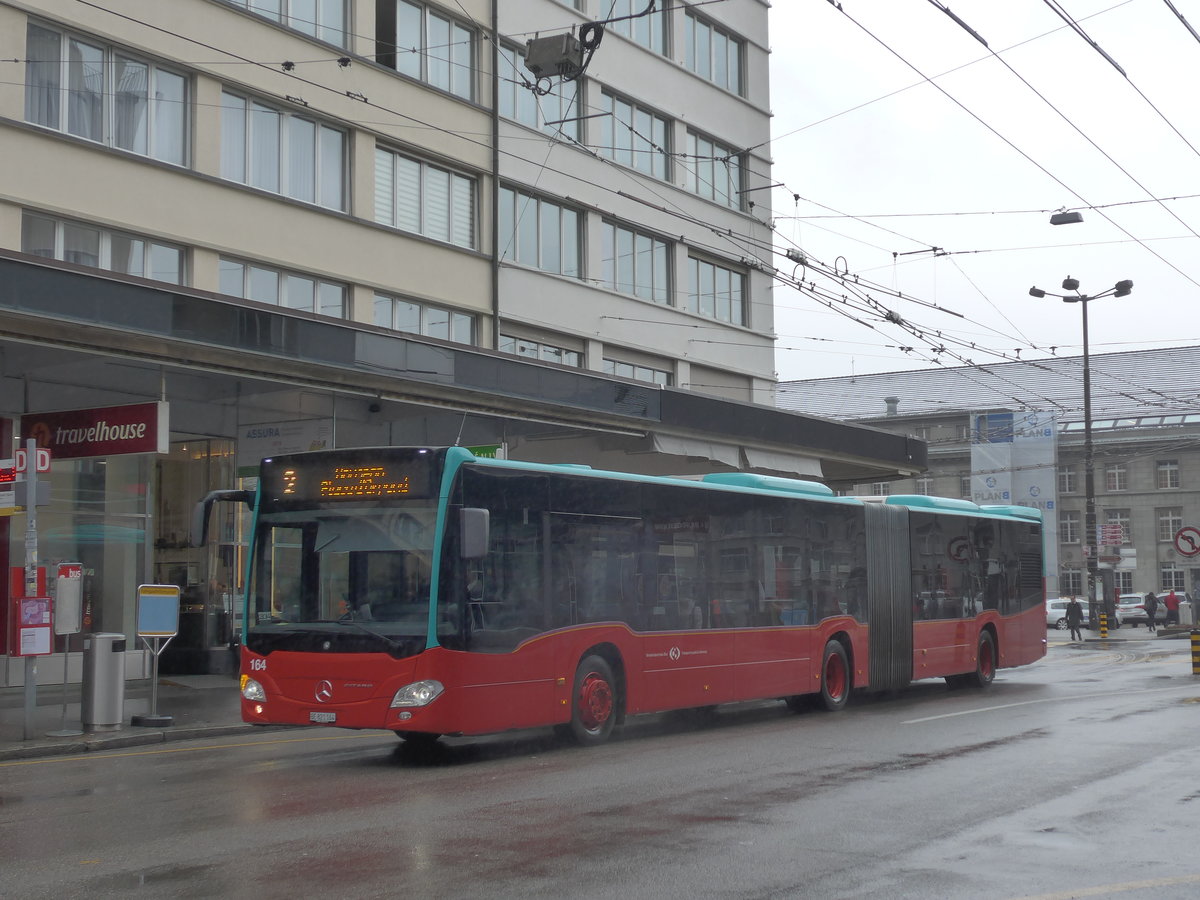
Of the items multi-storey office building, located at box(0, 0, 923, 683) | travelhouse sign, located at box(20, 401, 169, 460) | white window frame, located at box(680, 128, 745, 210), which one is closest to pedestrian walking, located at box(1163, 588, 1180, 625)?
multi-storey office building, located at box(0, 0, 923, 683)

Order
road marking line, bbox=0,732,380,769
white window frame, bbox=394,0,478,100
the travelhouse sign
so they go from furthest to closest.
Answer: white window frame, bbox=394,0,478,100 < the travelhouse sign < road marking line, bbox=0,732,380,769

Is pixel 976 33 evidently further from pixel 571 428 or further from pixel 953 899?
pixel 571 428

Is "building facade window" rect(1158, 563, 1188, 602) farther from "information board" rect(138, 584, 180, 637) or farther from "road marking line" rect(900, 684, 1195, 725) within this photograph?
"information board" rect(138, 584, 180, 637)

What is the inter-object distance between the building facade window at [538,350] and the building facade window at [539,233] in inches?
66.5

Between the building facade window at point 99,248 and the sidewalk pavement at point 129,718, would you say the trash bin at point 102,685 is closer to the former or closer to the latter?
the sidewalk pavement at point 129,718

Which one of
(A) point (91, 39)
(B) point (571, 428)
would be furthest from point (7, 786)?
(B) point (571, 428)

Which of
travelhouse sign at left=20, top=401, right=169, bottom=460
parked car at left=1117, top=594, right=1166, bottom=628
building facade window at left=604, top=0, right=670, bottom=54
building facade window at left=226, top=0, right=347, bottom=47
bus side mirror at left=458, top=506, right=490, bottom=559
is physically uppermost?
building facade window at left=604, top=0, right=670, bottom=54

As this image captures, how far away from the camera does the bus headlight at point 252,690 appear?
1295cm

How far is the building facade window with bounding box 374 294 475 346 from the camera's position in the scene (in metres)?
26.6

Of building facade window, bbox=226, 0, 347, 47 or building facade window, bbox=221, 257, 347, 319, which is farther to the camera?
building facade window, bbox=226, 0, 347, 47

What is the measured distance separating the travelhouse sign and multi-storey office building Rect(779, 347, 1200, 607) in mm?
63558

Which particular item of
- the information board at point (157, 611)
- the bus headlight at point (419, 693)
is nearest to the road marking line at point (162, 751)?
the information board at point (157, 611)

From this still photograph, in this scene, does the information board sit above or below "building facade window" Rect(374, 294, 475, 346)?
below

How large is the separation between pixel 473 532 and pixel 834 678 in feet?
25.9
